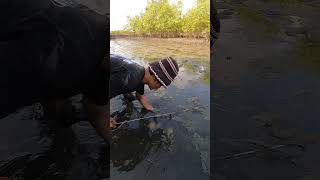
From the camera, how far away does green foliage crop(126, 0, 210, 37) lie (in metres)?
2.01

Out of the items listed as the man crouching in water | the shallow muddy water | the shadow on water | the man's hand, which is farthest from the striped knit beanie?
the shadow on water

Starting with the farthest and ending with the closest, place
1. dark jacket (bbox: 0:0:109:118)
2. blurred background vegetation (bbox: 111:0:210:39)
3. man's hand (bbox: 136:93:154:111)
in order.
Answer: man's hand (bbox: 136:93:154:111) → blurred background vegetation (bbox: 111:0:210:39) → dark jacket (bbox: 0:0:109:118)

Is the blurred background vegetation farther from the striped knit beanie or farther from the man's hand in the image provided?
the man's hand

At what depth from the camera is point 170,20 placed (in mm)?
2061

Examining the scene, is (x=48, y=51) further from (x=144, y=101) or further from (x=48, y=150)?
(x=144, y=101)

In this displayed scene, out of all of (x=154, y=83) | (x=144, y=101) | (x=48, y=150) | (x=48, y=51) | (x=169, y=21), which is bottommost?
(x=48, y=150)

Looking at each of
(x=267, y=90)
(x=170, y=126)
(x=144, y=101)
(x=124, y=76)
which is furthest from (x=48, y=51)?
(x=267, y=90)

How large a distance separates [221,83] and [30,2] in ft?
4.10

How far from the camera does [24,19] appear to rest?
1.65 m

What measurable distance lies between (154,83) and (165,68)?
0.11 metres

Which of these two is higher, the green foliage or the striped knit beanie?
the green foliage

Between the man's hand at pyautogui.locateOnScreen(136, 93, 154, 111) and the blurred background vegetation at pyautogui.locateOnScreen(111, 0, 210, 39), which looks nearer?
the blurred background vegetation at pyautogui.locateOnScreen(111, 0, 210, 39)

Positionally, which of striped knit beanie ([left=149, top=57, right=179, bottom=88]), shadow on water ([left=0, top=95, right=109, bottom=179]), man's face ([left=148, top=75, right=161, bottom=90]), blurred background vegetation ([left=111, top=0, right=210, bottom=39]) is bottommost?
shadow on water ([left=0, top=95, right=109, bottom=179])

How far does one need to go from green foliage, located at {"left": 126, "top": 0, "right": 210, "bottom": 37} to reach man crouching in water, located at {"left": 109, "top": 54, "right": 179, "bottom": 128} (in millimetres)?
171
